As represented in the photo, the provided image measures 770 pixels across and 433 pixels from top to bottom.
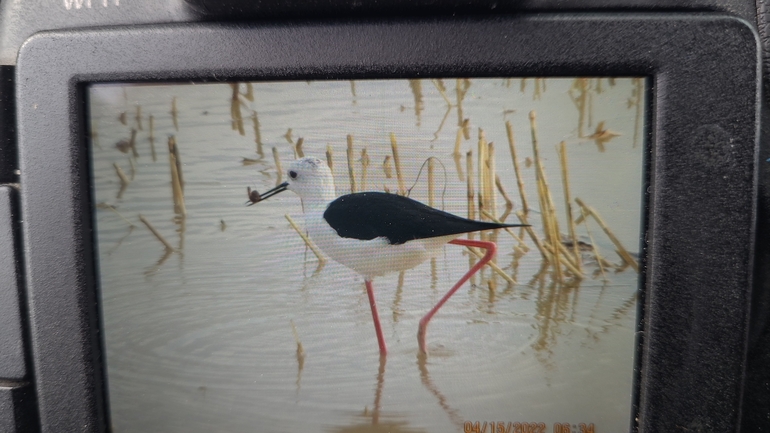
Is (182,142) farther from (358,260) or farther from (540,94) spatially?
(540,94)

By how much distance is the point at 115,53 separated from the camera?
1.74 feet

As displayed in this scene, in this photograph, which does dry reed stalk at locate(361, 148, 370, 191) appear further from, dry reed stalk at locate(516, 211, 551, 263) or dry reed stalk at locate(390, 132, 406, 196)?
dry reed stalk at locate(516, 211, 551, 263)

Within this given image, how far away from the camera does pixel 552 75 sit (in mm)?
503

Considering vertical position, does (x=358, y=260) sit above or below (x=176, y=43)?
below

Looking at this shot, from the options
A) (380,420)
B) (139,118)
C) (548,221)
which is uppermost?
(139,118)

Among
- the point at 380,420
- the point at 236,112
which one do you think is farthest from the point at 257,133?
the point at 380,420

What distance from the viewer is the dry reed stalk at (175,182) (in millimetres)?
544

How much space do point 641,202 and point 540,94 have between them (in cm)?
15

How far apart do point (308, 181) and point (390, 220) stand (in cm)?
10

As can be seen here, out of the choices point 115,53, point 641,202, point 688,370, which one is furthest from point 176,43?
point 688,370

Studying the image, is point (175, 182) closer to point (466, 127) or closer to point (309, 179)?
point (309, 179)

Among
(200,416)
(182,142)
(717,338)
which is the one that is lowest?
(200,416)

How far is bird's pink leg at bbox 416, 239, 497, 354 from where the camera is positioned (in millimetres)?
521

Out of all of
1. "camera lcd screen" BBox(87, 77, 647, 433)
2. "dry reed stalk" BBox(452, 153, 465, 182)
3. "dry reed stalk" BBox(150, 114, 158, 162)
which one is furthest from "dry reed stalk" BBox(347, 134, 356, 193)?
"dry reed stalk" BBox(150, 114, 158, 162)
